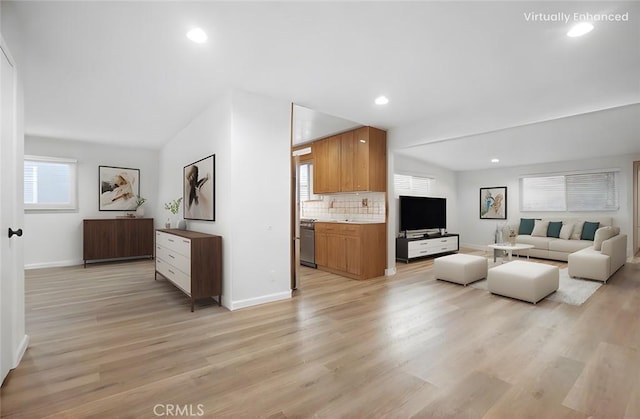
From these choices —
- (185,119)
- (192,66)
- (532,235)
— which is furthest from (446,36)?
(532,235)

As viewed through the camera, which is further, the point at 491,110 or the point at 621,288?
the point at 621,288

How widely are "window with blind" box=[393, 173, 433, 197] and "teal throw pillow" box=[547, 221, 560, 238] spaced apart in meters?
2.74

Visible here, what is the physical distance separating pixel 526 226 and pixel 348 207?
182 inches


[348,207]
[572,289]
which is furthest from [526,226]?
[348,207]

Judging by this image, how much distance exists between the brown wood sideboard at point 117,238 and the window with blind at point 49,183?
2.34ft

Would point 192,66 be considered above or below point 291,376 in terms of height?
above

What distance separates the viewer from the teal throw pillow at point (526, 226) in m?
7.23

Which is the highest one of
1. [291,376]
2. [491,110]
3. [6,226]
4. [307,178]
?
[491,110]

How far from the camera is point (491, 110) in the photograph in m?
3.88

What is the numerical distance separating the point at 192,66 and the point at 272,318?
262cm

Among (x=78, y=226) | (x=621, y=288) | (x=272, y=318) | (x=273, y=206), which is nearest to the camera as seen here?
(x=272, y=318)

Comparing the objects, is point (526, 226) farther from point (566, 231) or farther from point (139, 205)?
point (139, 205)

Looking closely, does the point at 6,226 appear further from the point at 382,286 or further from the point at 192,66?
the point at 382,286

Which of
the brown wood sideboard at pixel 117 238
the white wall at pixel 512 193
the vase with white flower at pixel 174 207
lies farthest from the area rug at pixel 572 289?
the brown wood sideboard at pixel 117 238
